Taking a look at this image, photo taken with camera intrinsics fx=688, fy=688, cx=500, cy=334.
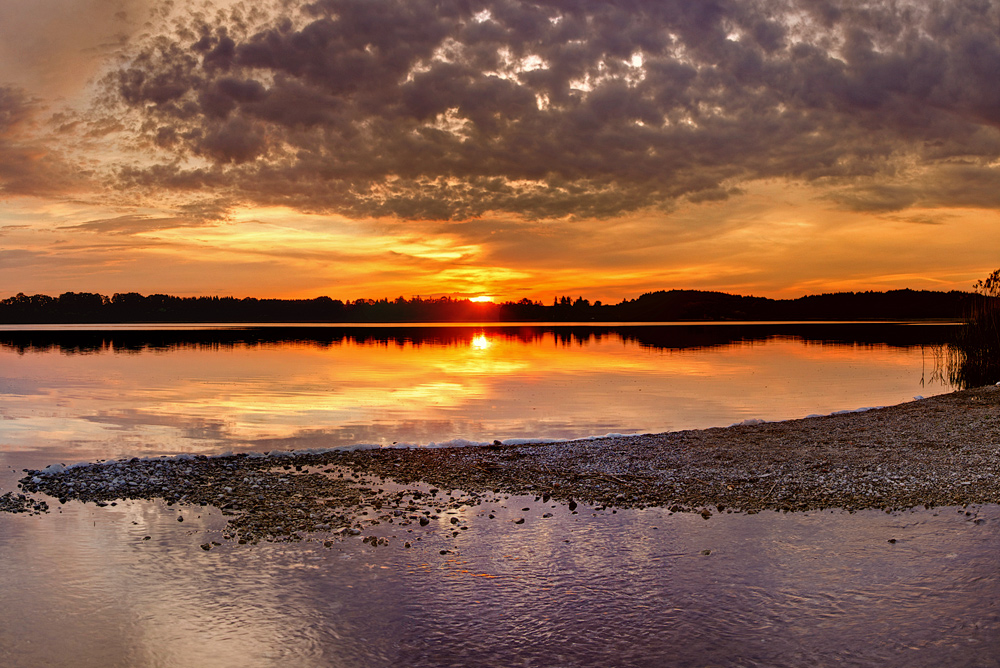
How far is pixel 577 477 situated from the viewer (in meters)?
14.7

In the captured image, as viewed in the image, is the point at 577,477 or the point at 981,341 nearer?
the point at 577,477

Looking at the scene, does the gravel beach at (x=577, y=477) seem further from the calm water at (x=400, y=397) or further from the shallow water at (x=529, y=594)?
the calm water at (x=400, y=397)

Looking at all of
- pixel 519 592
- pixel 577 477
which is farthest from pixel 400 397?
pixel 519 592

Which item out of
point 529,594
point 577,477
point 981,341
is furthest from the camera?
point 981,341

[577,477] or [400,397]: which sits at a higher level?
[577,477]

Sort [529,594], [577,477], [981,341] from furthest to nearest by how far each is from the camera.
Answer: [981,341], [577,477], [529,594]

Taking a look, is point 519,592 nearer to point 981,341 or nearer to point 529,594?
point 529,594

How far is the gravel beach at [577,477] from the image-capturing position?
481 inches

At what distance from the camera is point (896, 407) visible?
25.1 m

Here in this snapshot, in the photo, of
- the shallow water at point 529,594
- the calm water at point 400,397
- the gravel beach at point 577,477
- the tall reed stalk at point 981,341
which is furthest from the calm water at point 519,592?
the tall reed stalk at point 981,341

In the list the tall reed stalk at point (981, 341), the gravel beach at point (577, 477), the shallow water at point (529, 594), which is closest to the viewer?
the shallow water at point (529, 594)

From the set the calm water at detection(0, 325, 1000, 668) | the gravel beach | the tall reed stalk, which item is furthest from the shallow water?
the tall reed stalk

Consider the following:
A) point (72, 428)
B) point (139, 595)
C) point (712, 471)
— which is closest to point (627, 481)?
point (712, 471)

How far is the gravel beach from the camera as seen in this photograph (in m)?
12.2
